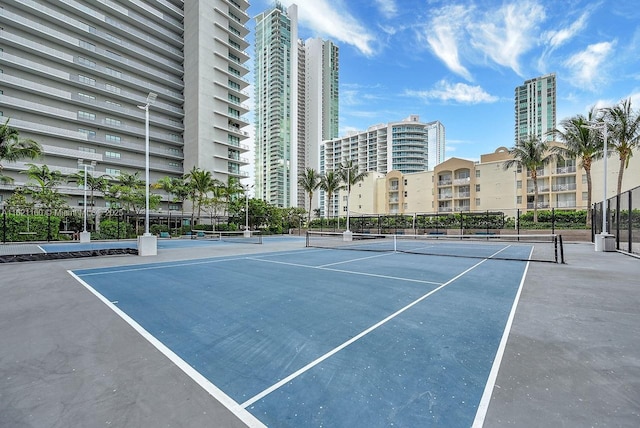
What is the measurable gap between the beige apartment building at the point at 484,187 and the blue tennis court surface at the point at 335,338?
124 feet

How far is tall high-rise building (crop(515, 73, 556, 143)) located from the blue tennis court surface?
155 metres

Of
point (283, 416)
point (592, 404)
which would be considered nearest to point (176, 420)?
point (283, 416)

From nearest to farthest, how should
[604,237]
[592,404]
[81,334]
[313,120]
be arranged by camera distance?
[592,404], [81,334], [604,237], [313,120]

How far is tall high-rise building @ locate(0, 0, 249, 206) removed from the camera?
1951 inches

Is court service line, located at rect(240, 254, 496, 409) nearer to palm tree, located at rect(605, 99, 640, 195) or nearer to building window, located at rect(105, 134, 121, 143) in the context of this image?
palm tree, located at rect(605, 99, 640, 195)

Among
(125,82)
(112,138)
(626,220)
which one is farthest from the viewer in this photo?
(125,82)

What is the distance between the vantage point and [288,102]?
146000 mm

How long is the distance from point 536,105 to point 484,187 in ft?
374

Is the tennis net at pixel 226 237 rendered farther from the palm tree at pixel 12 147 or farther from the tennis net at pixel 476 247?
the palm tree at pixel 12 147

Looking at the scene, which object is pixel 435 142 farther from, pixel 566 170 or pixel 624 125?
pixel 624 125

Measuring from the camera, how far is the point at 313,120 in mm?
160625

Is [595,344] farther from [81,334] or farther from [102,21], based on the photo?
[102,21]

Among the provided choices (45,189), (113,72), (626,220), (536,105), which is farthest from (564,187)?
(536,105)

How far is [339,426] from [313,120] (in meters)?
167
